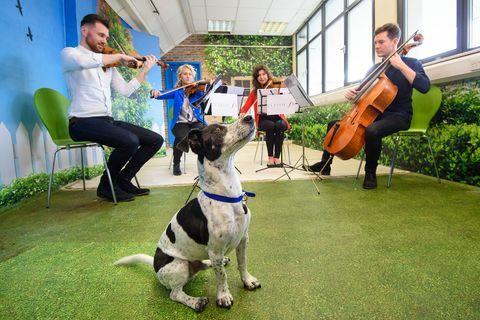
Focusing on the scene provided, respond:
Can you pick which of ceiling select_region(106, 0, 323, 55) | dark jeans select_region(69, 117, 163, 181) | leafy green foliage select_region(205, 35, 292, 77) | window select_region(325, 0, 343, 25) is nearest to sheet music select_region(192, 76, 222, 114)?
dark jeans select_region(69, 117, 163, 181)

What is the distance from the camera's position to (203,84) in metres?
4.04

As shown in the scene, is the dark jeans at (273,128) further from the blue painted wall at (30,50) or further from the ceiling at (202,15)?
the ceiling at (202,15)

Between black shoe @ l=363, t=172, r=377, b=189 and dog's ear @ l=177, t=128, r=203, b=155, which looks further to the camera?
black shoe @ l=363, t=172, r=377, b=189

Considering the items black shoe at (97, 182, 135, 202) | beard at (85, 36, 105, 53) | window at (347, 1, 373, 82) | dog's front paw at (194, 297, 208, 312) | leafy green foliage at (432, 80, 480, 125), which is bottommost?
dog's front paw at (194, 297, 208, 312)

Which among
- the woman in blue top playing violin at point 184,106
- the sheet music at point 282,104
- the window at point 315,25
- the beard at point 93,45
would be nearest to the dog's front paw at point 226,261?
the beard at point 93,45

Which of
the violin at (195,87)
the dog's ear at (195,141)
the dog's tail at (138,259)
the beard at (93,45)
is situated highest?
the beard at (93,45)

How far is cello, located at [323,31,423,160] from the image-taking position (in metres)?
2.71

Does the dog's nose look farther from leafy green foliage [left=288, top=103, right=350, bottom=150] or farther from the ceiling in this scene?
the ceiling

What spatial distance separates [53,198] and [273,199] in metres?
2.18

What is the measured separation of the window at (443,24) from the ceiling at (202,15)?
3575mm

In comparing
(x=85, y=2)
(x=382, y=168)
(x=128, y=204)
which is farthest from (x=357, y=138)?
(x=85, y=2)

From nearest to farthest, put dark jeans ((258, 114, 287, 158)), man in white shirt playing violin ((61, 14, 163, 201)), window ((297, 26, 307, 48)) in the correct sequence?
man in white shirt playing violin ((61, 14, 163, 201)) < dark jeans ((258, 114, 287, 158)) < window ((297, 26, 307, 48))

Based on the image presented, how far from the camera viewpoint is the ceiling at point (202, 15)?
19.7ft

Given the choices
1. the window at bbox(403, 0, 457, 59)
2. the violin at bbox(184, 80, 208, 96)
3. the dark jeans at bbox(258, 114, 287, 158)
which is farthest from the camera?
the dark jeans at bbox(258, 114, 287, 158)
